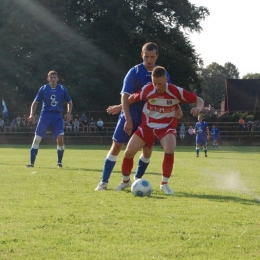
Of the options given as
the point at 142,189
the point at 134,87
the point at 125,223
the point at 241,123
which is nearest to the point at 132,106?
the point at 134,87

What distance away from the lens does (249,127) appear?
153ft

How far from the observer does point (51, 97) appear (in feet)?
47.0

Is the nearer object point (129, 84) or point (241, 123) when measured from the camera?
point (129, 84)

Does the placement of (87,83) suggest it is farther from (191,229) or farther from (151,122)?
(191,229)

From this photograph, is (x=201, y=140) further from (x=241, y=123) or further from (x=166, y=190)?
(x=241, y=123)

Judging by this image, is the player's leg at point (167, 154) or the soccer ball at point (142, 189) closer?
the soccer ball at point (142, 189)

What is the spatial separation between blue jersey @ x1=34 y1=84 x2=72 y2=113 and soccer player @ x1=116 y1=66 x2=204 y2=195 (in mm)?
5777

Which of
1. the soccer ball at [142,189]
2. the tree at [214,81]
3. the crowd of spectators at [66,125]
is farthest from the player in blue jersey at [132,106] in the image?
the tree at [214,81]

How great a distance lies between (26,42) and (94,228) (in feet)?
147

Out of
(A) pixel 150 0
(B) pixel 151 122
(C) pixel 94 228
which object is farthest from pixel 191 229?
(A) pixel 150 0

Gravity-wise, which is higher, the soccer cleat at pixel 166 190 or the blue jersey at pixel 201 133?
the blue jersey at pixel 201 133

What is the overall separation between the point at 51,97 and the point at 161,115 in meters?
6.16

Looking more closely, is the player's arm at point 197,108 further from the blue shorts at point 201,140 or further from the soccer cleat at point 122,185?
the blue shorts at point 201,140

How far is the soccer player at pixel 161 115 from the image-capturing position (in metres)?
8.45
